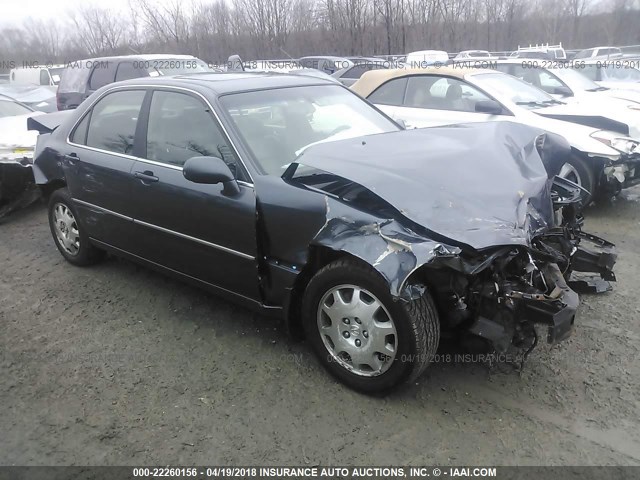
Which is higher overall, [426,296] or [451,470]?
[426,296]

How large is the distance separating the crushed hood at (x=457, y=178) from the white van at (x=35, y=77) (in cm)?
1695

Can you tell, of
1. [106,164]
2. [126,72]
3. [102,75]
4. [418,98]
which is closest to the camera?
[106,164]

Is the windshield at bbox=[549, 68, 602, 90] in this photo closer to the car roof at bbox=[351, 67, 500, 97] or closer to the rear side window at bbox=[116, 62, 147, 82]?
the car roof at bbox=[351, 67, 500, 97]

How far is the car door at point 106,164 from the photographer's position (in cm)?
394

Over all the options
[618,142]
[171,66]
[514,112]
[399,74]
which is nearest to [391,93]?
[399,74]

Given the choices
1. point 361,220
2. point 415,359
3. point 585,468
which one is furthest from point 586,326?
point 361,220

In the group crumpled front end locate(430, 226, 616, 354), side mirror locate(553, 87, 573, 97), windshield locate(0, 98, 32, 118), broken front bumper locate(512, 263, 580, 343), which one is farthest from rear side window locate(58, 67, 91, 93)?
broken front bumper locate(512, 263, 580, 343)

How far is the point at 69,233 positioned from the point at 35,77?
15180 mm

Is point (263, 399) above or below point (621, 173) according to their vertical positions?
below

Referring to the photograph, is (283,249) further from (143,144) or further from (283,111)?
(143,144)

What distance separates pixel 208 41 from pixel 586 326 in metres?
27.6

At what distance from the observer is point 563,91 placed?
8.49 meters

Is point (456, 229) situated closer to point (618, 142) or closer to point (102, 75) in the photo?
point (618, 142)

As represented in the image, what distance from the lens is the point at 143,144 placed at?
12.5ft
